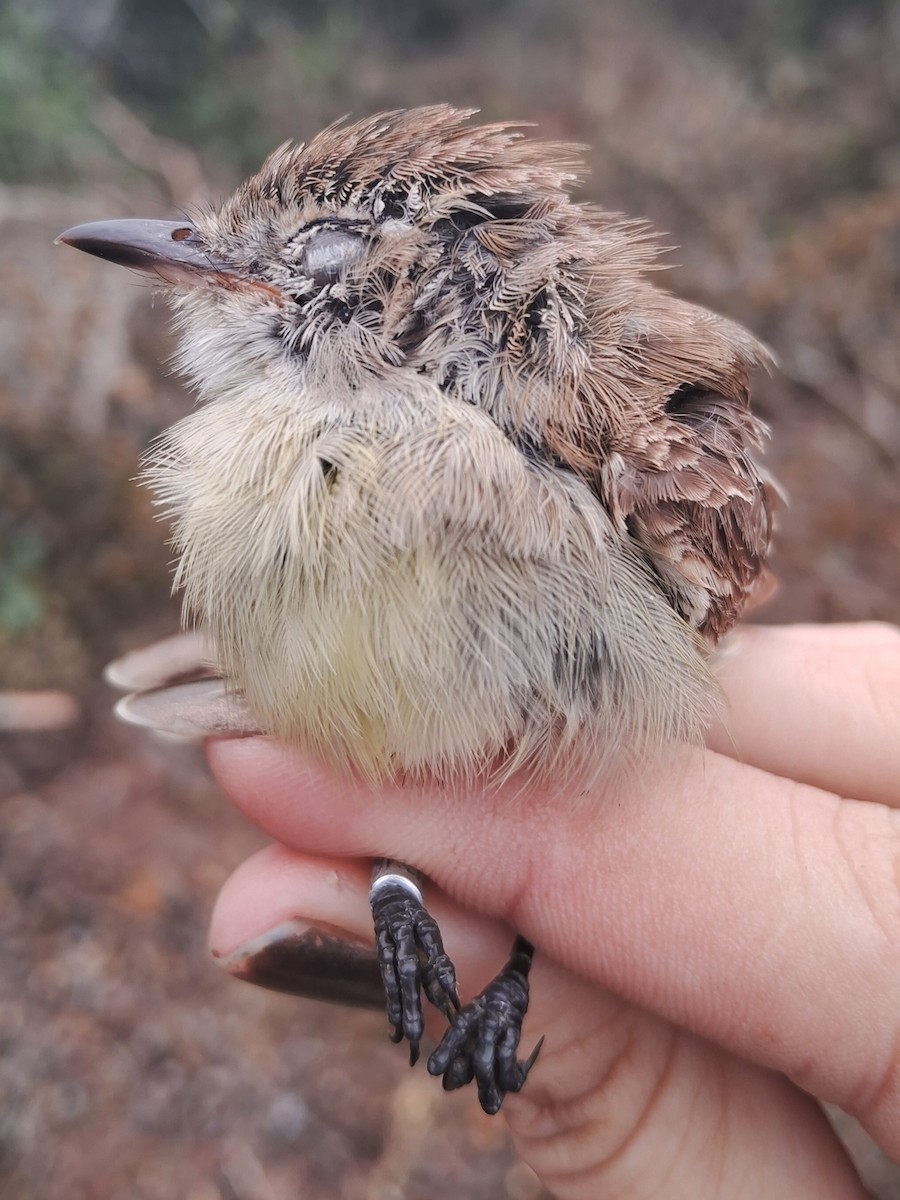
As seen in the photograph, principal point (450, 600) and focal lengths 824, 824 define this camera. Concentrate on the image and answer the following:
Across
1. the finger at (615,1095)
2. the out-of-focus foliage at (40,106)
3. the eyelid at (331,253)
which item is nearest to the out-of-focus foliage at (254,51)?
the out-of-focus foliage at (40,106)

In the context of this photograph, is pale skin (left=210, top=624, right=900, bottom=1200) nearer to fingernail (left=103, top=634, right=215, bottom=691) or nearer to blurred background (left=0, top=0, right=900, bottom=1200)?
fingernail (left=103, top=634, right=215, bottom=691)

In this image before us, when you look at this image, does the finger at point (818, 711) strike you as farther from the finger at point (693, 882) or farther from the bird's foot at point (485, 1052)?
the bird's foot at point (485, 1052)

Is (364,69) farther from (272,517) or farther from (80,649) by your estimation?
(272,517)

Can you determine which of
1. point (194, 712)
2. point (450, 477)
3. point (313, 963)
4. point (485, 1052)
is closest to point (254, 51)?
point (194, 712)

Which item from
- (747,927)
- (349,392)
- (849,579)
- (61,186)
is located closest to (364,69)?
(61,186)

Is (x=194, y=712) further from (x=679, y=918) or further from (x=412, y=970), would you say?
(x=679, y=918)
